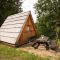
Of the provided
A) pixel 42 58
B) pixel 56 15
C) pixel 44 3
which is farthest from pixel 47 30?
pixel 42 58

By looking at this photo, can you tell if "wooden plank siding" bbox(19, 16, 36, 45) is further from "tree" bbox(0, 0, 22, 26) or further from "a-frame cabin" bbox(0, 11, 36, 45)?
"tree" bbox(0, 0, 22, 26)

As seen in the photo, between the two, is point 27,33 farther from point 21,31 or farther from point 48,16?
point 48,16

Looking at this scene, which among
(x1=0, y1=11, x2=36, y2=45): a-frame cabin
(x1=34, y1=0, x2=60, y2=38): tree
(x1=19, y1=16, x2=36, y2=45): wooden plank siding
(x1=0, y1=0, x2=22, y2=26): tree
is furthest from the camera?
(x1=0, y1=0, x2=22, y2=26): tree

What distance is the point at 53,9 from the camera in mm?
24297

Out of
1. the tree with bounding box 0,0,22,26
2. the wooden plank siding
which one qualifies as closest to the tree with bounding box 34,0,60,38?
the tree with bounding box 0,0,22,26

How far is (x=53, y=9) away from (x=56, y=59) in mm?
15873

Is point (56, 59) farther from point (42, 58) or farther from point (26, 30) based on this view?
point (26, 30)

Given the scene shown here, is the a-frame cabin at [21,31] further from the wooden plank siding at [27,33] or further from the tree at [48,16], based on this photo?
the tree at [48,16]

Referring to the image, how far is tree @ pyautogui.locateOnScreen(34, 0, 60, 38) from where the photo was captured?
2356 centimetres

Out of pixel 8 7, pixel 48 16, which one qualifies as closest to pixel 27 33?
pixel 48 16

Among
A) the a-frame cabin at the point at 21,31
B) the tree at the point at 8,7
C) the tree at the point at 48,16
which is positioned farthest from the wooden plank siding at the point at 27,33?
the tree at the point at 8,7

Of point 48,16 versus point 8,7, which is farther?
point 8,7

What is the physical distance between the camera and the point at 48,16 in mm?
24859

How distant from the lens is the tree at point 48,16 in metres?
23.6
